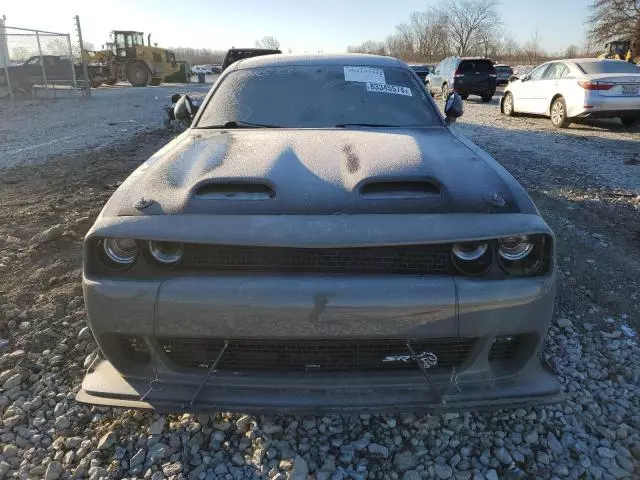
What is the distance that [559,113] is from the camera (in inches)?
425

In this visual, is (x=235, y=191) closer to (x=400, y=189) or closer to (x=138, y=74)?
(x=400, y=189)

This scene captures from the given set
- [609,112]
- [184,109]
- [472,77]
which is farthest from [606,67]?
[184,109]

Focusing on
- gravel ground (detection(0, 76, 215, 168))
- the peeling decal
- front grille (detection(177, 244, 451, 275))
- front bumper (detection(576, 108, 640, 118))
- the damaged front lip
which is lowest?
gravel ground (detection(0, 76, 215, 168))

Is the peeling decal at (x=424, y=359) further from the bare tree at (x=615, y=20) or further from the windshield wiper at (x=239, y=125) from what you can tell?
the bare tree at (x=615, y=20)

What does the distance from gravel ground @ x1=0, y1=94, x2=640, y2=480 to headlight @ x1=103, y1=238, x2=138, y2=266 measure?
821mm

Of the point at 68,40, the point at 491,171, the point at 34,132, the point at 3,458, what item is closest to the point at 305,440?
the point at 3,458

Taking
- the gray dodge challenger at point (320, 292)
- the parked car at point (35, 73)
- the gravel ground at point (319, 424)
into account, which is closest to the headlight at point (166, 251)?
the gray dodge challenger at point (320, 292)

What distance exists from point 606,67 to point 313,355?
1130 centimetres

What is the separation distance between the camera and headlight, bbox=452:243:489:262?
193 cm

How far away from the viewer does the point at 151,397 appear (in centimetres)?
193

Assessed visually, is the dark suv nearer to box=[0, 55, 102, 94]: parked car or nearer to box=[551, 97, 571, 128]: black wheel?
box=[551, 97, 571, 128]: black wheel

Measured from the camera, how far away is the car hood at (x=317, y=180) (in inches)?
77.0

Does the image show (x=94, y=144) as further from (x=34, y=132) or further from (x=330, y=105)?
(x=330, y=105)

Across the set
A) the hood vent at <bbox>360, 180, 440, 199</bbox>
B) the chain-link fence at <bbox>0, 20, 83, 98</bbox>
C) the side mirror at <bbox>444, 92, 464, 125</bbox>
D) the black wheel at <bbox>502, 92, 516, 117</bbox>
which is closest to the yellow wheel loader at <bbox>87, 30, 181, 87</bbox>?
the chain-link fence at <bbox>0, 20, 83, 98</bbox>
